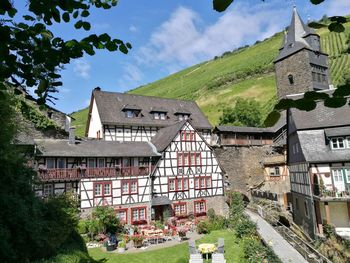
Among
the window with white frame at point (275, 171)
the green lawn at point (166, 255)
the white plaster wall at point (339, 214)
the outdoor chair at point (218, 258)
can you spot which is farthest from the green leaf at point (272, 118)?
the window with white frame at point (275, 171)

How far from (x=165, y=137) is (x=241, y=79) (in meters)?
62.2

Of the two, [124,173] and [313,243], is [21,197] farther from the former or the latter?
[313,243]

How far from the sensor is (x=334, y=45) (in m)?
88.0

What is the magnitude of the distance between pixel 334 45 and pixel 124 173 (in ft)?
272

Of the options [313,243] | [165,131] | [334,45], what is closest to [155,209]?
[165,131]

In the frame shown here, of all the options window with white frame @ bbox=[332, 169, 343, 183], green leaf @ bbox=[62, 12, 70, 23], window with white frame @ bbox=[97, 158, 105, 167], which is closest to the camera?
green leaf @ bbox=[62, 12, 70, 23]

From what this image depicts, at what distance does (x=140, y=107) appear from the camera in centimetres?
3672

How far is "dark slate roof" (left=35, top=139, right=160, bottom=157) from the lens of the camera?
80.9 feet

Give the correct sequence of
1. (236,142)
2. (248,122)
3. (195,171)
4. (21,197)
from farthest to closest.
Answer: (248,122) < (236,142) < (195,171) < (21,197)

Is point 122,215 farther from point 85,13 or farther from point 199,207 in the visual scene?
point 85,13

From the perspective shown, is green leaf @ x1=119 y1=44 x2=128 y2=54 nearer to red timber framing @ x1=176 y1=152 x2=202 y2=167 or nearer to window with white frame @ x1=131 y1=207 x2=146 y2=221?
window with white frame @ x1=131 y1=207 x2=146 y2=221

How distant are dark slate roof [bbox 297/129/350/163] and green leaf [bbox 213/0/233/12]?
23045 millimetres

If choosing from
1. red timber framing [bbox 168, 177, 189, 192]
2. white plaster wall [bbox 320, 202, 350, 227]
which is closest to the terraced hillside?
red timber framing [bbox 168, 177, 189, 192]

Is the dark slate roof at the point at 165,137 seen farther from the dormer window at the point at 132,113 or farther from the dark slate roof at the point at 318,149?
the dark slate roof at the point at 318,149
